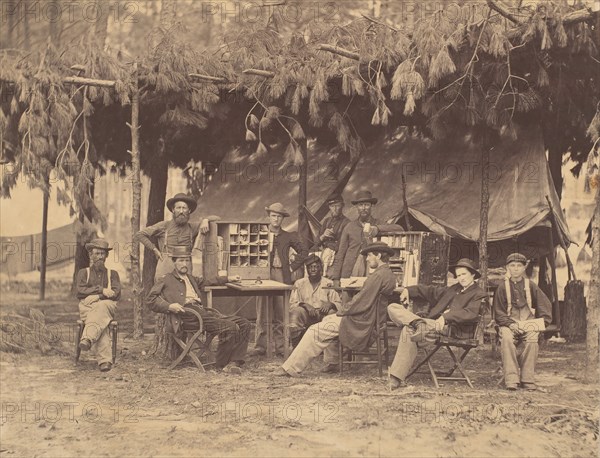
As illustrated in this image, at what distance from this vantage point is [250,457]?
5.80 m

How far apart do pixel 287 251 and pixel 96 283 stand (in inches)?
88.3

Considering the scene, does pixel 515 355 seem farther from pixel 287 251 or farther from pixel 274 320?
pixel 274 320

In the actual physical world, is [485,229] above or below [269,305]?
above

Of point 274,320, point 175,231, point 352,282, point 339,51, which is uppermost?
point 339,51

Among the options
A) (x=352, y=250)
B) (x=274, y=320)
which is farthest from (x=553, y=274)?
(x=274, y=320)

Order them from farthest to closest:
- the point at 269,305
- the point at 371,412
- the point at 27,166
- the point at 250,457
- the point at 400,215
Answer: the point at 400,215 → the point at 27,166 → the point at 269,305 → the point at 371,412 → the point at 250,457

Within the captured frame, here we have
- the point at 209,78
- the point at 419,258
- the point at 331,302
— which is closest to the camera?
the point at 331,302

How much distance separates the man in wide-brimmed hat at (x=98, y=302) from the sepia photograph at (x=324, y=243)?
0.02 metres

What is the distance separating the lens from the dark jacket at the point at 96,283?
8.71 meters

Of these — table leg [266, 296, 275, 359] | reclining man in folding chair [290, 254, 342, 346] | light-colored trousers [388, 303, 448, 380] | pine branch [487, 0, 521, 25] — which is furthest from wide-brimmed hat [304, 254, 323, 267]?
pine branch [487, 0, 521, 25]

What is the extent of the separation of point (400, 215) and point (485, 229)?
4.54 ft

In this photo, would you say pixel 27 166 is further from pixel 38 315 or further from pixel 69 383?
pixel 69 383

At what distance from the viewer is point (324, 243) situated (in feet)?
34.0

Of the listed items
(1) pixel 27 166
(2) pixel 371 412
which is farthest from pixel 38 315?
(2) pixel 371 412
